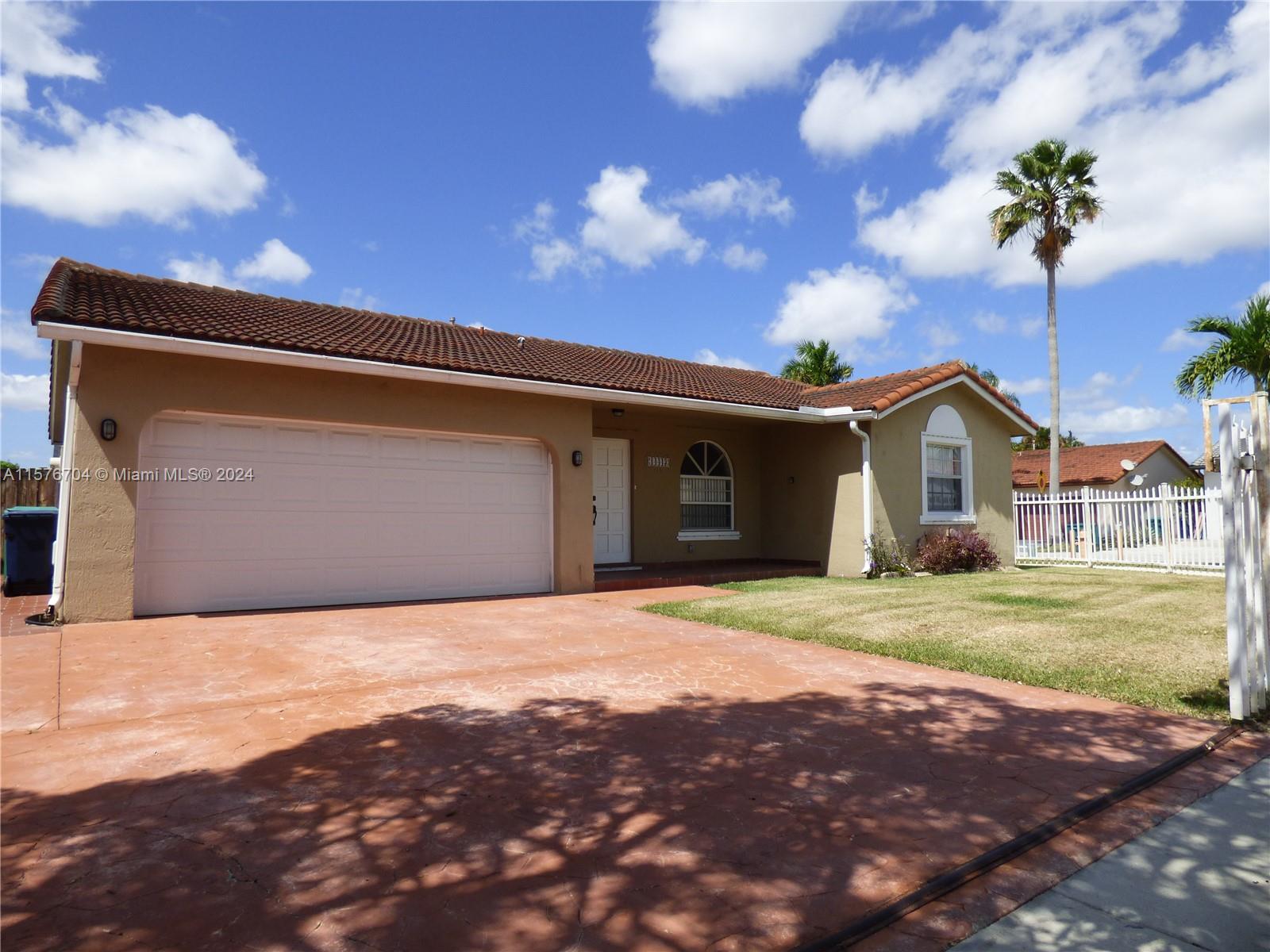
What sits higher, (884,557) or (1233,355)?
(1233,355)

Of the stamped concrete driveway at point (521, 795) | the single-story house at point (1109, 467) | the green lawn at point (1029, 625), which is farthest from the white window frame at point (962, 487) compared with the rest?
the single-story house at point (1109, 467)

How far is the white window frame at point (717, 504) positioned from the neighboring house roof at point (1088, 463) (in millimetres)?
26063

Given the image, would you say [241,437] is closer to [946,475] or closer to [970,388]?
[946,475]

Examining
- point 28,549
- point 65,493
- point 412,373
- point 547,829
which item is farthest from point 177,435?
point 547,829

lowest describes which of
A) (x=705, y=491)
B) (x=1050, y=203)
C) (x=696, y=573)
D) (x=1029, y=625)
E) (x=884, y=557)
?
(x=1029, y=625)

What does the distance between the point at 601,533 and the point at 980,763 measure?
9682 millimetres

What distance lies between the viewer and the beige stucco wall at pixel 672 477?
13406mm

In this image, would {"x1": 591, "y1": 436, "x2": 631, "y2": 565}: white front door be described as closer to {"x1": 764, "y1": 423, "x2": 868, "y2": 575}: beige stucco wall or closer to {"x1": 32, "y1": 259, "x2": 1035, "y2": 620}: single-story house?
{"x1": 32, "y1": 259, "x2": 1035, "y2": 620}: single-story house

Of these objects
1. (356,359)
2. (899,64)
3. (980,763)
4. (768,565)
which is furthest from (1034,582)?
(356,359)

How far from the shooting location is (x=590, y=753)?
3869 mm

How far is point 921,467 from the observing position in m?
14.3

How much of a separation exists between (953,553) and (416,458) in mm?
10514

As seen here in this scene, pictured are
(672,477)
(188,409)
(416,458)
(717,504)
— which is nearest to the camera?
(188,409)

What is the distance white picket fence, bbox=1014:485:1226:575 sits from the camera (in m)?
14.1
